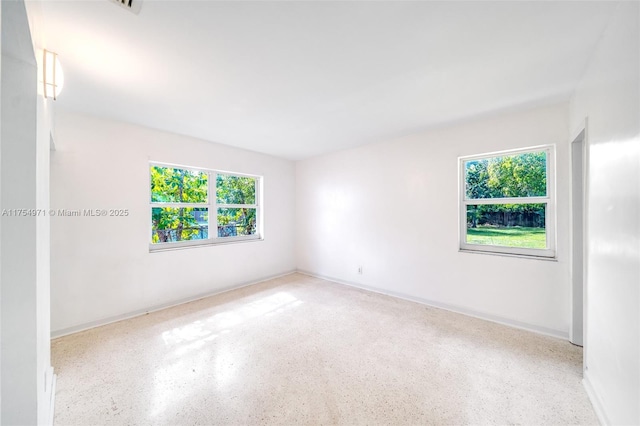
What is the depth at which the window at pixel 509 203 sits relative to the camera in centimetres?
267

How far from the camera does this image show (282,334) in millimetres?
2559

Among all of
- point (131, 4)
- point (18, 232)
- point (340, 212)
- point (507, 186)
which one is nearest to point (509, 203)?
point (507, 186)

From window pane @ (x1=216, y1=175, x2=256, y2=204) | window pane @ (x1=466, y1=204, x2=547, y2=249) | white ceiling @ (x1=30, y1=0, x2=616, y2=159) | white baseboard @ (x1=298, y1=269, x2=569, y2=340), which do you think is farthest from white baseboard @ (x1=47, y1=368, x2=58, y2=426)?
window pane @ (x1=466, y1=204, x2=547, y2=249)

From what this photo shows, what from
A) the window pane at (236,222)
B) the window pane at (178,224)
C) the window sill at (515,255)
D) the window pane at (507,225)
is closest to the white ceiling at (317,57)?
the window pane at (507,225)

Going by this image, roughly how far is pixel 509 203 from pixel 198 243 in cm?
427

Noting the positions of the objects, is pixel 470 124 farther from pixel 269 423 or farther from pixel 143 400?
pixel 143 400

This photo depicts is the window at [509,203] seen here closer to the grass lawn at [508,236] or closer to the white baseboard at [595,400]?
the grass lawn at [508,236]

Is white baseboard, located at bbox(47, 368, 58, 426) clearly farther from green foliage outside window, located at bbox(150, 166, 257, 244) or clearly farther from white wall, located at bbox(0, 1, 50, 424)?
green foliage outside window, located at bbox(150, 166, 257, 244)

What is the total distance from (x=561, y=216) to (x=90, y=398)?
439 centimetres

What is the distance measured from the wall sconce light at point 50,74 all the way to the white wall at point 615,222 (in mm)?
2930

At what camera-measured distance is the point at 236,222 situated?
14.2 ft

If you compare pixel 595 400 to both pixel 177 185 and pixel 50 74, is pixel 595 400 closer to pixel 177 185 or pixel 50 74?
pixel 50 74

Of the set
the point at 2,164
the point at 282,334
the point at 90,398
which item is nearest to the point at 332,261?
the point at 282,334

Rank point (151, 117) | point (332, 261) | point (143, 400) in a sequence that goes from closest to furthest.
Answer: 1. point (143, 400)
2. point (151, 117)
3. point (332, 261)
